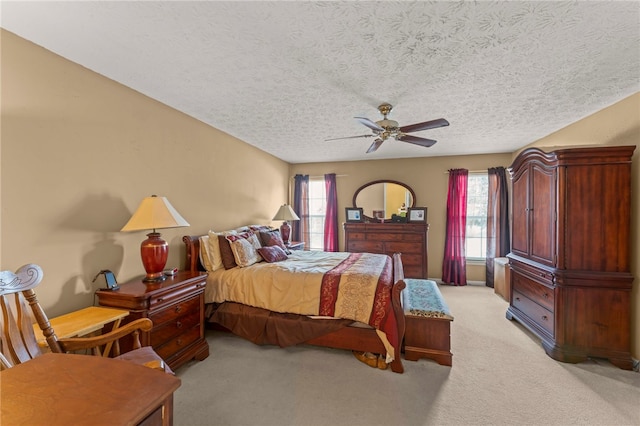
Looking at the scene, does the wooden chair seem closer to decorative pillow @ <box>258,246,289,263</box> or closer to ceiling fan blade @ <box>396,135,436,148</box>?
decorative pillow @ <box>258,246,289,263</box>

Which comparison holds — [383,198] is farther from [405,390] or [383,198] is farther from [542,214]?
[405,390]

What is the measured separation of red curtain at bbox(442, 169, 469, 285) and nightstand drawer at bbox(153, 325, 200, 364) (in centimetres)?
446

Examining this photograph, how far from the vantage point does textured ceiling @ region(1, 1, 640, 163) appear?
57.3 inches

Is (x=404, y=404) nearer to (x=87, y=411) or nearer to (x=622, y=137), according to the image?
(x=87, y=411)

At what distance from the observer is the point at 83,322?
1753 millimetres

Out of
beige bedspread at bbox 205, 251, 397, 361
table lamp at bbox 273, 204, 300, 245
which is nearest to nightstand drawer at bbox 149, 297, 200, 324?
beige bedspread at bbox 205, 251, 397, 361

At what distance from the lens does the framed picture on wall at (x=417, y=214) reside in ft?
16.6

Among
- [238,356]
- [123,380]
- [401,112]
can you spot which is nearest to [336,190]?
[401,112]

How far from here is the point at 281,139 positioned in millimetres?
4047

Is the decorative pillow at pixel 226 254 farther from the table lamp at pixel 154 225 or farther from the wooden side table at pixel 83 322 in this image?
the wooden side table at pixel 83 322

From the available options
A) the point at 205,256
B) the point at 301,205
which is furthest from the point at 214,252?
the point at 301,205

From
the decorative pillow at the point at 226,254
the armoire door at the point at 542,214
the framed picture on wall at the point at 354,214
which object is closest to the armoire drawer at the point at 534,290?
the armoire door at the point at 542,214

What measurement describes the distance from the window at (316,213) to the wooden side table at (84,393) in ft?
16.8

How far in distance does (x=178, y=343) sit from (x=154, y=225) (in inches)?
41.0
